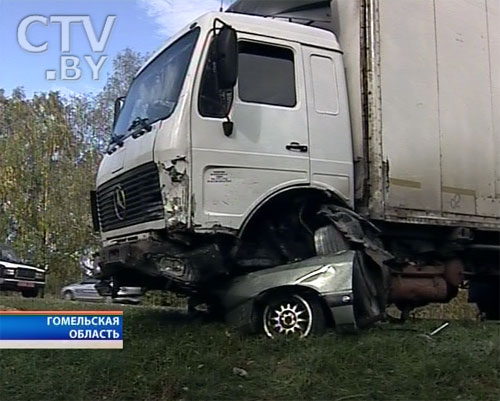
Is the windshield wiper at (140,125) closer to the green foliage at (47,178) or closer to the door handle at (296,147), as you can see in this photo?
the door handle at (296,147)

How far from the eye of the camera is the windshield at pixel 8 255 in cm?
1727

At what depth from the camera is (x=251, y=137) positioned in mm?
6184

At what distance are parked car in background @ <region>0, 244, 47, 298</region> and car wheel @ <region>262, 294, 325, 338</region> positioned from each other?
1127 centimetres

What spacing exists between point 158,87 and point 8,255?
12.5 m

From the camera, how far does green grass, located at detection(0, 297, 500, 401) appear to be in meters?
4.83

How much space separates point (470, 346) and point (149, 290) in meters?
3.24

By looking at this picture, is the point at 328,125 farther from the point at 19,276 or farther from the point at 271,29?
the point at 19,276

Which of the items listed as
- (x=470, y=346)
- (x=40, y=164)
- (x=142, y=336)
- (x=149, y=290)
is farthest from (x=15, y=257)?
(x=470, y=346)

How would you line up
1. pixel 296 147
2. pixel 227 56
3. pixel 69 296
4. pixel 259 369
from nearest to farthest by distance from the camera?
1. pixel 259 369
2. pixel 227 56
3. pixel 296 147
4. pixel 69 296

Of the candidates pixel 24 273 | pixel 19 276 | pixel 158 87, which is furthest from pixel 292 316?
pixel 24 273

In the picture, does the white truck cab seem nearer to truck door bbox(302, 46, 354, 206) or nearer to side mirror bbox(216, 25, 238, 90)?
truck door bbox(302, 46, 354, 206)

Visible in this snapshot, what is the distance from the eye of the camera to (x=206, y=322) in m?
6.75

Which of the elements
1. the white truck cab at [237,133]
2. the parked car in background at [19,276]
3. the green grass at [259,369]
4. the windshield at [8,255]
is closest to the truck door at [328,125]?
the white truck cab at [237,133]
